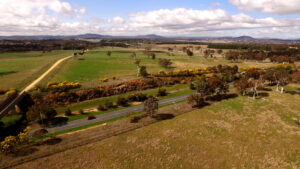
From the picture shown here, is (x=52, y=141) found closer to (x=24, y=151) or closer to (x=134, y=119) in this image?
(x=24, y=151)

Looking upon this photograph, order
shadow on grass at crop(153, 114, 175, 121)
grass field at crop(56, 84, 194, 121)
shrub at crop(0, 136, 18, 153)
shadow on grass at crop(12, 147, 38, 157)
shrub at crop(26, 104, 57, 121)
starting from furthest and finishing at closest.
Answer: grass field at crop(56, 84, 194, 121) → shadow on grass at crop(153, 114, 175, 121) → shrub at crop(26, 104, 57, 121) → shadow on grass at crop(12, 147, 38, 157) → shrub at crop(0, 136, 18, 153)

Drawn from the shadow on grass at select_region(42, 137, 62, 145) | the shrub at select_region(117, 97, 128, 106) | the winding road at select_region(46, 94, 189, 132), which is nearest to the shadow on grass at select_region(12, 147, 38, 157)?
the shadow on grass at select_region(42, 137, 62, 145)

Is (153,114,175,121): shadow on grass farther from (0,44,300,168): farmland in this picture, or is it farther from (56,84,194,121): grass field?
(56,84,194,121): grass field

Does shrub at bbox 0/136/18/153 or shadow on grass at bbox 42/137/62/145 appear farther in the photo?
shadow on grass at bbox 42/137/62/145

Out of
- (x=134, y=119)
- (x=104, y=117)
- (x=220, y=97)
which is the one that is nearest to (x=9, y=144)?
(x=104, y=117)

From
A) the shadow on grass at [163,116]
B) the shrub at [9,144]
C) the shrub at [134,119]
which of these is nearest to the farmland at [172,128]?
the shrub at [134,119]

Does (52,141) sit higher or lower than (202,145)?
lower

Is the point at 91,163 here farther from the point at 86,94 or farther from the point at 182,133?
the point at 86,94

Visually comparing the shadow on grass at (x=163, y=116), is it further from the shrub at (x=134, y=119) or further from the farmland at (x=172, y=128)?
the shrub at (x=134, y=119)

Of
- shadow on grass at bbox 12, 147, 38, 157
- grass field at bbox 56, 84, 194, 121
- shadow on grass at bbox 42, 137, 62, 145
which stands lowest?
shadow on grass at bbox 12, 147, 38, 157
